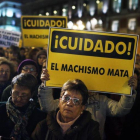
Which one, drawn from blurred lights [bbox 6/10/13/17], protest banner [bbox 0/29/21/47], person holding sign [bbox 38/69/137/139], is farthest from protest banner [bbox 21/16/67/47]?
blurred lights [bbox 6/10/13/17]

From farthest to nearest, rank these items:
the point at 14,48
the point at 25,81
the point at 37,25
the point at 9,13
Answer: the point at 9,13 → the point at 14,48 → the point at 37,25 → the point at 25,81

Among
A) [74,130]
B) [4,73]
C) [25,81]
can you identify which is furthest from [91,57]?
[4,73]

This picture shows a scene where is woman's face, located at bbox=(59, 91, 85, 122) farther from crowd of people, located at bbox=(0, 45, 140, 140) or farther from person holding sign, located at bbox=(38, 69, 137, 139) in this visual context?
person holding sign, located at bbox=(38, 69, 137, 139)

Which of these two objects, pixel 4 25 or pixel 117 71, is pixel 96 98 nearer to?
pixel 117 71

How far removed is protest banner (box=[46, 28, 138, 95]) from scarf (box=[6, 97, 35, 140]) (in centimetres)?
49

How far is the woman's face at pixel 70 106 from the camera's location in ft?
6.42

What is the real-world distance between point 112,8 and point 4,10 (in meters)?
35.0

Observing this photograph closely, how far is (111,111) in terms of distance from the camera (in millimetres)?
2607

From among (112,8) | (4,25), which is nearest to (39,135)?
(112,8)

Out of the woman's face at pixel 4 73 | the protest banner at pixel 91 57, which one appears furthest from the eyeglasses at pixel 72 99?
the woman's face at pixel 4 73

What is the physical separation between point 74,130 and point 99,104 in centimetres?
82

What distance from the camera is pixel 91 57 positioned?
265 cm

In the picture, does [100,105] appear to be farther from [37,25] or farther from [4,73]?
[37,25]

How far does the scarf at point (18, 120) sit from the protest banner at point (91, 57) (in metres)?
0.49
